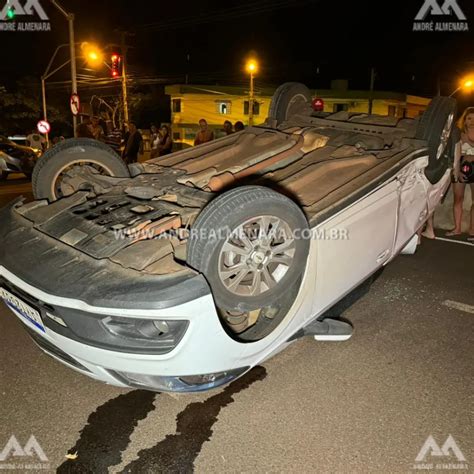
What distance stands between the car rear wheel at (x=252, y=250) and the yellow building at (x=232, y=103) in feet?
105

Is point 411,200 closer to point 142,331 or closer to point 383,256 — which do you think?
point 383,256

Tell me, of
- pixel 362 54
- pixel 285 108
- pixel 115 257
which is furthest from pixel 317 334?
pixel 362 54

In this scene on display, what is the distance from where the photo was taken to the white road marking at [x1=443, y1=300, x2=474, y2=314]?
3.82 metres

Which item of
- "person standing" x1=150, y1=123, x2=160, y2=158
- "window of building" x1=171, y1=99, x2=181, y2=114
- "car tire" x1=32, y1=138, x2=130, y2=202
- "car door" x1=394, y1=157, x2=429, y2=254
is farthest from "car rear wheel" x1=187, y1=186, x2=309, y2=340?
"window of building" x1=171, y1=99, x2=181, y2=114

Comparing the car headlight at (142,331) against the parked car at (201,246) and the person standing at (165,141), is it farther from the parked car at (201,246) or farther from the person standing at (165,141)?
the person standing at (165,141)

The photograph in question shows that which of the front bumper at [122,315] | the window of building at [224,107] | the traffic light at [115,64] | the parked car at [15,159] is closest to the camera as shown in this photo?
the front bumper at [122,315]

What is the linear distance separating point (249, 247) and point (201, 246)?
0.27 metres

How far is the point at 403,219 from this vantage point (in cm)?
349

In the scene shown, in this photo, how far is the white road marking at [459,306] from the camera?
382cm

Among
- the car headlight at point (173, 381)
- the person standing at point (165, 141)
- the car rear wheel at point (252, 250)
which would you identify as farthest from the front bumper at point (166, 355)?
the person standing at point (165, 141)

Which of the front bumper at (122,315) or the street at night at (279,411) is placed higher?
the front bumper at (122,315)

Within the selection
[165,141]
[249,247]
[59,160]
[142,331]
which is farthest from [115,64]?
[142,331]

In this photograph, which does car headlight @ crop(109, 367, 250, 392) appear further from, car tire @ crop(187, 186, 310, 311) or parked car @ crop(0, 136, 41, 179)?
parked car @ crop(0, 136, 41, 179)

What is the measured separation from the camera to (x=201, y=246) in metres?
2.16
